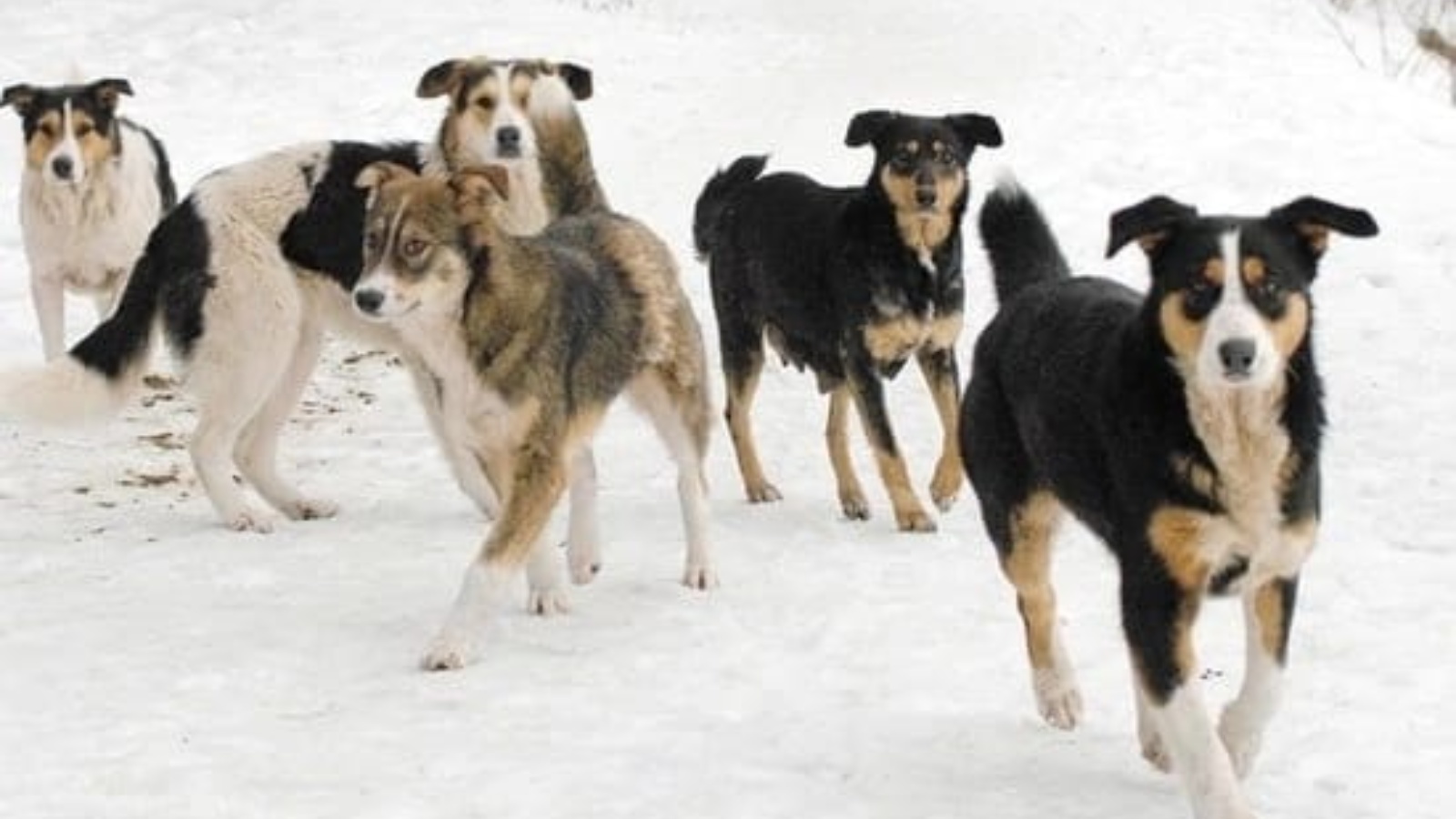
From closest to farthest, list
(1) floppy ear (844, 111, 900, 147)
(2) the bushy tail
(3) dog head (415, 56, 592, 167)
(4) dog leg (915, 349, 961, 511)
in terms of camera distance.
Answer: (2) the bushy tail
(3) dog head (415, 56, 592, 167)
(4) dog leg (915, 349, 961, 511)
(1) floppy ear (844, 111, 900, 147)

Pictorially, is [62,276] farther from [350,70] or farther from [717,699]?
[350,70]

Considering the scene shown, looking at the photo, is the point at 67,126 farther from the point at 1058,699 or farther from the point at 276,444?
the point at 1058,699

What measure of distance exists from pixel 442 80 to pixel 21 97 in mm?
3332

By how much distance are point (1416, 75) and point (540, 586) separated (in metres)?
17.6

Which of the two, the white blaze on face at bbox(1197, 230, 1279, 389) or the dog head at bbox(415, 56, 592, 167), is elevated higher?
the white blaze on face at bbox(1197, 230, 1279, 389)

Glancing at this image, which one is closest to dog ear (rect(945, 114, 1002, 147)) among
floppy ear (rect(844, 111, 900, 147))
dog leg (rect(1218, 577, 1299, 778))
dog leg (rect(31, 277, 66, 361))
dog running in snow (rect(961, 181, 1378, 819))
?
floppy ear (rect(844, 111, 900, 147))

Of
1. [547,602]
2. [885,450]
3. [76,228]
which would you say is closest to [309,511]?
[547,602]

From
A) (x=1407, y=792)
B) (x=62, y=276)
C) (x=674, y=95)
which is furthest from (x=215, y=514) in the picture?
(x=674, y=95)

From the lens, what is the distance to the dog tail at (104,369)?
25.8 ft

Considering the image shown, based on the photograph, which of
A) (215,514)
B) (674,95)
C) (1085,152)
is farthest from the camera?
(674,95)

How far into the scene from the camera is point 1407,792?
5.12 meters

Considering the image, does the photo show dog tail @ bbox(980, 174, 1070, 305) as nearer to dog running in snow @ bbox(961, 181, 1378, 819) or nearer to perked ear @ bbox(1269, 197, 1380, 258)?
dog running in snow @ bbox(961, 181, 1378, 819)

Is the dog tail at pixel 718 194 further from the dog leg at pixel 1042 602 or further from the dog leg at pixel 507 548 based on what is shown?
the dog leg at pixel 1042 602

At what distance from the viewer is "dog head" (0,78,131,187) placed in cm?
1055
